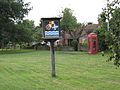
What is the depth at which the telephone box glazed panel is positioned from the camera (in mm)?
20406

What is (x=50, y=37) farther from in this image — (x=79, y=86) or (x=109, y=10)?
(x=109, y=10)

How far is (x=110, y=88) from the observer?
49.6 ft

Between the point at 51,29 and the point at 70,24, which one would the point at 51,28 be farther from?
the point at 70,24

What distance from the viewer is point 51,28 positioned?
2064 cm

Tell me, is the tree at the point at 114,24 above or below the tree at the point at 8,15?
below

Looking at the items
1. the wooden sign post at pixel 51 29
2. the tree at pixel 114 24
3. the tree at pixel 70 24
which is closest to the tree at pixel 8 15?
the tree at pixel 70 24

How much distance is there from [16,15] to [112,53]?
2357 inches

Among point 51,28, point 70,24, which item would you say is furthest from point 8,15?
point 51,28

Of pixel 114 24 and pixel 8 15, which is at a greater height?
pixel 8 15

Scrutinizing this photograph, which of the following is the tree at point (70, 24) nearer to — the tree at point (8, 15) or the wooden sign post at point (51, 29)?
the tree at point (8, 15)

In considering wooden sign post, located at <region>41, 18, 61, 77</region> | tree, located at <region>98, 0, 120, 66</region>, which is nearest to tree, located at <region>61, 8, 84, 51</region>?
wooden sign post, located at <region>41, 18, 61, 77</region>

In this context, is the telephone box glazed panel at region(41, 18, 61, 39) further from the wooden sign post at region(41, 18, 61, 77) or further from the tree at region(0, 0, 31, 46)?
the tree at region(0, 0, 31, 46)

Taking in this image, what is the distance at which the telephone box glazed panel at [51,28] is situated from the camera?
20.4 metres

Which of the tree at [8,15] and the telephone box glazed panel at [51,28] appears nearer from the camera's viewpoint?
the telephone box glazed panel at [51,28]
